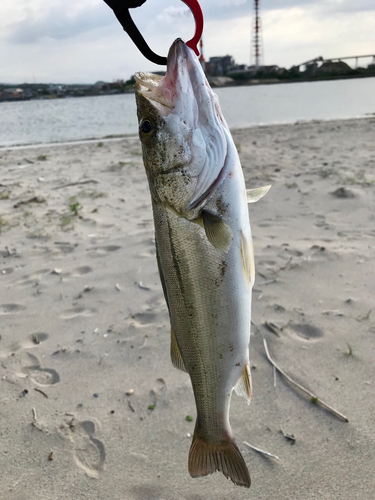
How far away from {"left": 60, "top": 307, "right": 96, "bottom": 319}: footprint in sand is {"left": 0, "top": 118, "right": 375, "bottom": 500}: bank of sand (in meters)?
0.02

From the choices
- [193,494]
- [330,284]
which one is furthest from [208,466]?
[330,284]

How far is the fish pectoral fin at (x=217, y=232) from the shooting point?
1.76m

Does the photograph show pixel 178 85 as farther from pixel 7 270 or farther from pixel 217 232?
pixel 7 270

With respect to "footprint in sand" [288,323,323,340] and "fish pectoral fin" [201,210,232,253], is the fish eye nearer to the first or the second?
"fish pectoral fin" [201,210,232,253]

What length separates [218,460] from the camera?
6.38ft

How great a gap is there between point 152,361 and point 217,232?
2.08 meters

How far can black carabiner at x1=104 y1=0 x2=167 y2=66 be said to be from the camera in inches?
71.4

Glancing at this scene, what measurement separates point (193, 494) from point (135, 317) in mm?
1937

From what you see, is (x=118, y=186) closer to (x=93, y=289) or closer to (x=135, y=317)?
(x=93, y=289)

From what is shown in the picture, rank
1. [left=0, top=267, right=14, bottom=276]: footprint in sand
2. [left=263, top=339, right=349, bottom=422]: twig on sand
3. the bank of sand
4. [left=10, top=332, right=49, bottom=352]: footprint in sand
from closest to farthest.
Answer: the bank of sand
[left=263, top=339, right=349, bottom=422]: twig on sand
[left=10, top=332, right=49, bottom=352]: footprint in sand
[left=0, top=267, right=14, bottom=276]: footprint in sand

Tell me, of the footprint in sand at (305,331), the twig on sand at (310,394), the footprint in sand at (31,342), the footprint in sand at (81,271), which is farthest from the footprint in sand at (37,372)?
the footprint in sand at (305,331)

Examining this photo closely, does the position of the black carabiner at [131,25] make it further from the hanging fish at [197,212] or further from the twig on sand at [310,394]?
the twig on sand at [310,394]

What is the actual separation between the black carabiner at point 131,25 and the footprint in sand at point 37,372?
2.59 m

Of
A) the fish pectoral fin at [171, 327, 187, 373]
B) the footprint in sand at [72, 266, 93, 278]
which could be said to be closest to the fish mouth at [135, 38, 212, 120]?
the fish pectoral fin at [171, 327, 187, 373]
